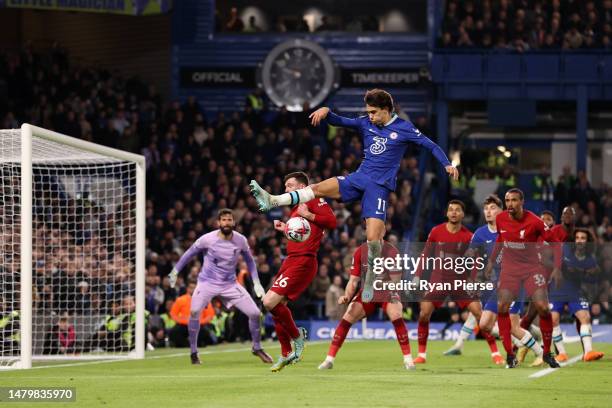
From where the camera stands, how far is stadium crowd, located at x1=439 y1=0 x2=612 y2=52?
114 ft

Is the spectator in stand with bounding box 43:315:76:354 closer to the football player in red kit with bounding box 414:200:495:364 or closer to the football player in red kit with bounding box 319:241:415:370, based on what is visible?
the football player in red kit with bounding box 414:200:495:364

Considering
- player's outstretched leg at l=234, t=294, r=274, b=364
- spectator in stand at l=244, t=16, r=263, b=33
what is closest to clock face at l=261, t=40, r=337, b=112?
spectator in stand at l=244, t=16, r=263, b=33

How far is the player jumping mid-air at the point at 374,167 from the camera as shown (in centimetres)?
1380

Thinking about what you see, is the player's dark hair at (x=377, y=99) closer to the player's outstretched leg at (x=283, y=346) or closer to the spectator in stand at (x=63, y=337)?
the player's outstretched leg at (x=283, y=346)

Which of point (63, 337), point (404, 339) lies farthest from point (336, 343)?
point (63, 337)

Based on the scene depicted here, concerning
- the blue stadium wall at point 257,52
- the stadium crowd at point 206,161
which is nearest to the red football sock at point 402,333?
the stadium crowd at point 206,161

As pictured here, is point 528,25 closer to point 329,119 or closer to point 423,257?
point 423,257

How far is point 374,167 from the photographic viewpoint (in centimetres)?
1416

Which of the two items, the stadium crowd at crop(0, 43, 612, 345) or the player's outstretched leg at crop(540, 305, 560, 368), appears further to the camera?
the stadium crowd at crop(0, 43, 612, 345)

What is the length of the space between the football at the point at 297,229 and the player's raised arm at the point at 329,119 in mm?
1422

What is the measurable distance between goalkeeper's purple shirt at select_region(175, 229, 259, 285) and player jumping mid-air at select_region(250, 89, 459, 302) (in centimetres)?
461

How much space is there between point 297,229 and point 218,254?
402 cm

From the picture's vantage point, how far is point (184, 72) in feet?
123

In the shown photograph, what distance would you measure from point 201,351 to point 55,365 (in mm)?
4825
